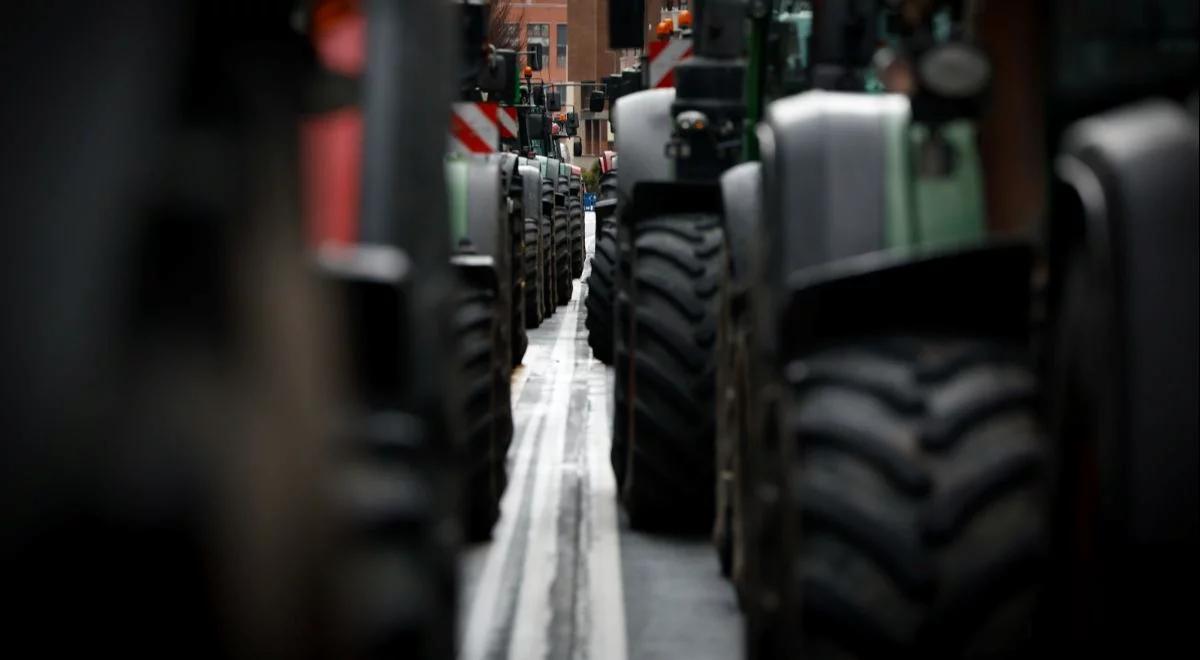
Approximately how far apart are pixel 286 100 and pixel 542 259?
17629 mm

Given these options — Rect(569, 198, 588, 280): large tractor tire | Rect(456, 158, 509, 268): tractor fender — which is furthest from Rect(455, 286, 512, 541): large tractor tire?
Rect(569, 198, 588, 280): large tractor tire

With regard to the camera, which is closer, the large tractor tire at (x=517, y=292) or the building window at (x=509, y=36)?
the large tractor tire at (x=517, y=292)

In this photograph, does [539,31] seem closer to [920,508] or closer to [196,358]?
[920,508]

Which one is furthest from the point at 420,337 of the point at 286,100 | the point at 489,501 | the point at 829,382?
the point at 489,501

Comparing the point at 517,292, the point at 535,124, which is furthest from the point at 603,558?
the point at 535,124

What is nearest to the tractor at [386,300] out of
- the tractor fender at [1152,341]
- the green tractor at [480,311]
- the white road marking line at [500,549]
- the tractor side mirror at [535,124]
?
the tractor fender at [1152,341]

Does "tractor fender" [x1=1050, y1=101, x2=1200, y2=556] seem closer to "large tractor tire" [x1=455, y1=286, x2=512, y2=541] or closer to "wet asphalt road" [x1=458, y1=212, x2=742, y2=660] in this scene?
"wet asphalt road" [x1=458, y1=212, x2=742, y2=660]

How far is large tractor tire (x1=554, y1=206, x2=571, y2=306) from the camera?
22.5 m

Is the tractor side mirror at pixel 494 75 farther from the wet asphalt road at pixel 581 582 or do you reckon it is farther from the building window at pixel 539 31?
the building window at pixel 539 31

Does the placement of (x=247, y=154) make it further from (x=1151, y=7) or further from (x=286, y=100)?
(x=1151, y=7)

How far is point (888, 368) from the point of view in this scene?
3.74m

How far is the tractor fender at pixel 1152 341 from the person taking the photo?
3.05 m

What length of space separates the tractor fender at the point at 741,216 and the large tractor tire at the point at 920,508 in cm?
199

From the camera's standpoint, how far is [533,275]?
18656 millimetres
